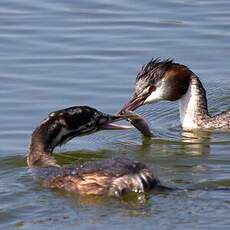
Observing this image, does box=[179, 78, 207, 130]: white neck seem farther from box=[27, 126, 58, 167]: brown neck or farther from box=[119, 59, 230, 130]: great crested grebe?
box=[27, 126, 58, 167]: brown neck

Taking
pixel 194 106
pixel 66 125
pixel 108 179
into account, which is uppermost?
pixel 66 125

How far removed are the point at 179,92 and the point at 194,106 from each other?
238 mm

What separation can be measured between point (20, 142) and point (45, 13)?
562 cm

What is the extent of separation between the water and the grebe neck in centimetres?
17

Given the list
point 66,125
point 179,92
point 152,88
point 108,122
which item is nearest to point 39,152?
point 66,125

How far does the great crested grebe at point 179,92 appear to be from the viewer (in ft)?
48.6

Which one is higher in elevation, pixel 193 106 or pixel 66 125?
pixel 66 125

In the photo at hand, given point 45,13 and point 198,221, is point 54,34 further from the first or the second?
point 198,221

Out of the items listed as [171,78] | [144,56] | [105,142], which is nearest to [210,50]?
[144,56]

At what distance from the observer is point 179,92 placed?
15289 mm

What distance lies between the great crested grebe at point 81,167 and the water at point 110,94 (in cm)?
11

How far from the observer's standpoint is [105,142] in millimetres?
13938

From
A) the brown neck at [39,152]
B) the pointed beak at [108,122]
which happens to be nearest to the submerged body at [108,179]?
the brown neck at [39,152]

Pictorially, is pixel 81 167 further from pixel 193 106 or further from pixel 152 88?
pixel 193 106
